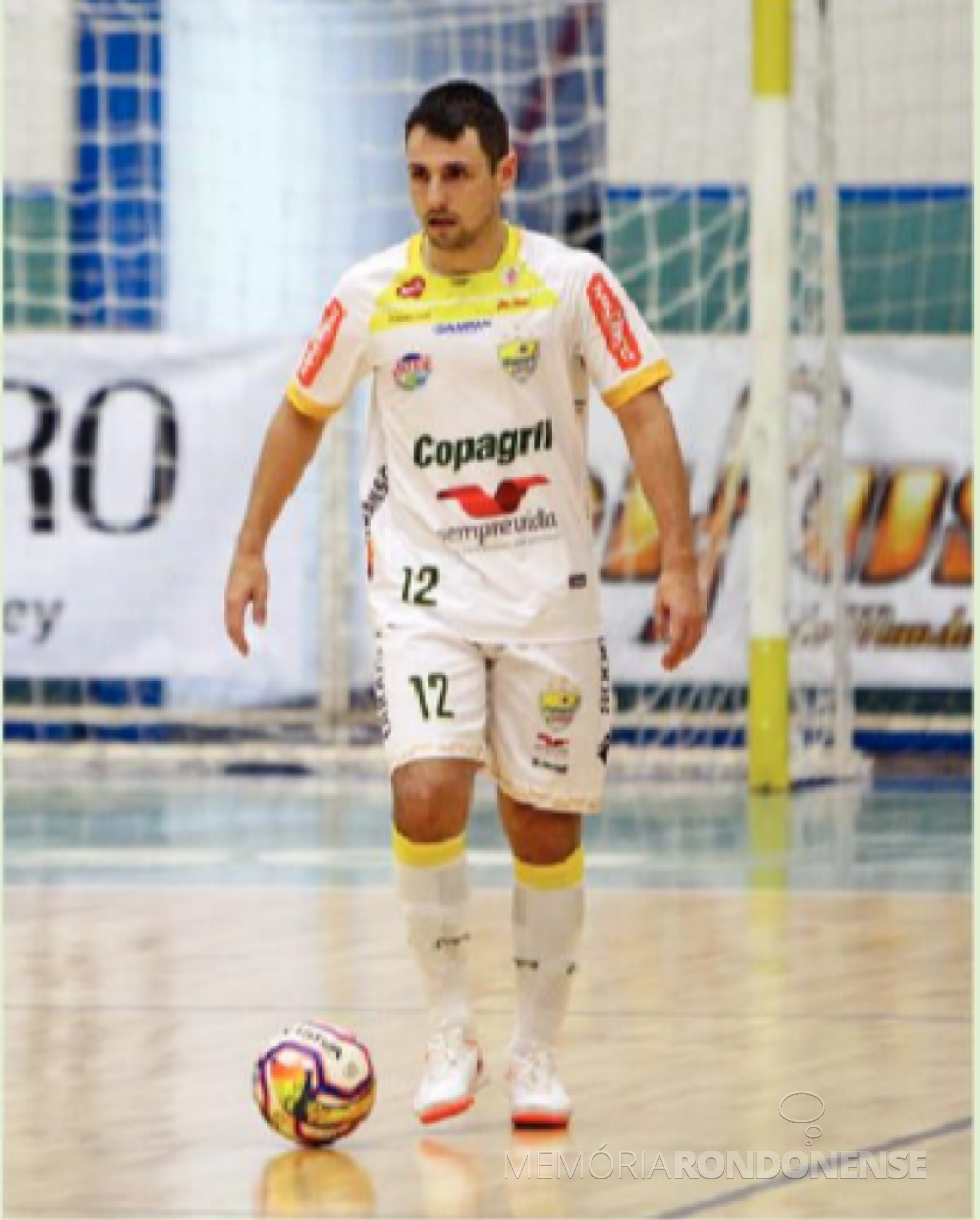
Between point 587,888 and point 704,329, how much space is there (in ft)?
18.0

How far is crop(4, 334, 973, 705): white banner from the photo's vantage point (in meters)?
14.0

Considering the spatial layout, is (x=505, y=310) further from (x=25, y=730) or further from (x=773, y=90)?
(x=25, y=730)

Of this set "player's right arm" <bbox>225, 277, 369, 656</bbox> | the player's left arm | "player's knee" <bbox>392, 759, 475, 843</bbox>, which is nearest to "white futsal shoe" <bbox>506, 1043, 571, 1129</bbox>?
"player's knee" <bbox>392, 759, 475, 843</bbox>

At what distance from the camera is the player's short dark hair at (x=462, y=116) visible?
5.80 metres

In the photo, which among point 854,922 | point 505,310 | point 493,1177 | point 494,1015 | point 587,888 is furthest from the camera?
point 587,888

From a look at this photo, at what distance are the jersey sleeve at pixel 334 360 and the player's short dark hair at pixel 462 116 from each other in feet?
1.13

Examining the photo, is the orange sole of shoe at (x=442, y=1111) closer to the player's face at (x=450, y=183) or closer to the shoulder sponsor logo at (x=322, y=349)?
the shoulder sponsor logo at (x=322, y=349)

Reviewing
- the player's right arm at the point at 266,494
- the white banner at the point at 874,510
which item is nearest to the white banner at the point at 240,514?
the white banner at the point at 874,510

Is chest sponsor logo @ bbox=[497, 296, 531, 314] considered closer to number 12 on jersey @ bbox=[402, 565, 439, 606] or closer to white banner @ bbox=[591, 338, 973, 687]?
number 12 on jersey @ bbox=[402, 565, 439, 606]

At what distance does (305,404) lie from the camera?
6.00m

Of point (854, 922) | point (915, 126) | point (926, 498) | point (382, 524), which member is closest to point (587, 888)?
point (854, 922)

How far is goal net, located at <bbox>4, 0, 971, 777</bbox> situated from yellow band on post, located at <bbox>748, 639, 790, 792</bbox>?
0.31 metres

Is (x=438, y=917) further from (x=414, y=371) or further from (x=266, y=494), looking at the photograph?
(x=414, y=371)

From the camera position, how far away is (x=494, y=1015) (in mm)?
7180
